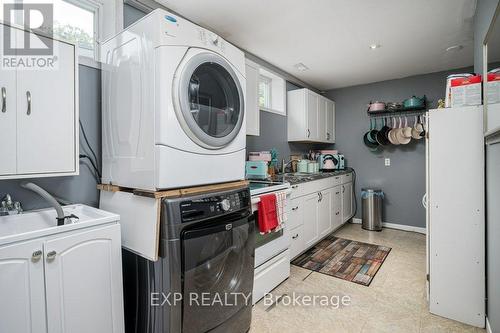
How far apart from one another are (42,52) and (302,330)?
2.22m

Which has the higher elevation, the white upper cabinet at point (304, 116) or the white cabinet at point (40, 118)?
the white upper cabinet at point (304, 116)

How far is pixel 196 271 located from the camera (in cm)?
131

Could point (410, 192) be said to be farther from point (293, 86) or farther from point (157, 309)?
point (157, 309)

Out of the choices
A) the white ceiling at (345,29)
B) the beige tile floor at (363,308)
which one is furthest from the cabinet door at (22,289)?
the white ceiling at (345,29)

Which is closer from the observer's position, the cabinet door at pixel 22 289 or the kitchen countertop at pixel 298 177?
the cabinet door at pixel 22 289

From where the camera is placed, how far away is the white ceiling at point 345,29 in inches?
80.8

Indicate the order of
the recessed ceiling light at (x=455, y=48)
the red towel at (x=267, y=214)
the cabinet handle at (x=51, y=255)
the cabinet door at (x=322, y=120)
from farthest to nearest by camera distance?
the cabinet door at (x=322, y=120)
the recessed ceiling light at (x=455, y=48)
the red towel at (x=267, y=214)
the cabinet handle at (x=51, y=255)

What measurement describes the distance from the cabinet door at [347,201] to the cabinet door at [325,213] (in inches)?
23.5

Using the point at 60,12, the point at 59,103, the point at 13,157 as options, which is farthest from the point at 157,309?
the point at 60,12

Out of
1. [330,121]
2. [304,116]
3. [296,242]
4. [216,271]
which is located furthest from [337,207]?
[216,271]

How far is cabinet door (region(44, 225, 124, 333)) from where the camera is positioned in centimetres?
109

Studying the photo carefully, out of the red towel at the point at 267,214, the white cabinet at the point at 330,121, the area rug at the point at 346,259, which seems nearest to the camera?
the red towel at the point at 267,214

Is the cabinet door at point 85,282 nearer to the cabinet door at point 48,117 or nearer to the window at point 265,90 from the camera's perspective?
the cabinet door at point 48,117

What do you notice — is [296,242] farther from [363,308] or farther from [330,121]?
[330,121]
